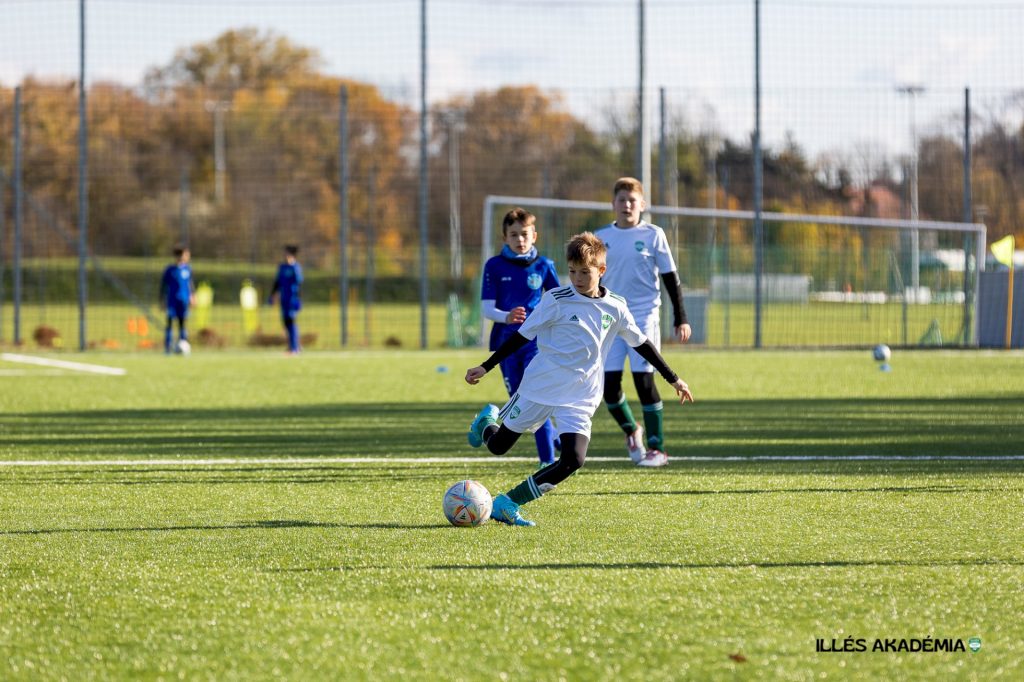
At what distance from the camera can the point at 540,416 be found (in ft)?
21.5

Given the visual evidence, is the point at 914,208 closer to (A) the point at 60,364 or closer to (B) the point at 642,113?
(B) the point at 642,113

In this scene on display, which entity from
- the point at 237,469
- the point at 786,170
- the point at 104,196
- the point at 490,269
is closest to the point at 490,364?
the point at 490,269

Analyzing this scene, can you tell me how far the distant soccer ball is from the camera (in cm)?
629

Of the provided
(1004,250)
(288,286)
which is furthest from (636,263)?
(1004,250)

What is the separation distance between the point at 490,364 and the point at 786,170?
Answer: 1801cm

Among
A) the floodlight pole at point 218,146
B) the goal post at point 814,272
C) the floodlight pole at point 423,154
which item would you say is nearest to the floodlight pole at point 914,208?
the goal post at point 814,272

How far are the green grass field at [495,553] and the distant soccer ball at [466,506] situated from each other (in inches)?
4.7

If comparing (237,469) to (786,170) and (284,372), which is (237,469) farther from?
(786,170)

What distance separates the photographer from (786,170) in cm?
2364

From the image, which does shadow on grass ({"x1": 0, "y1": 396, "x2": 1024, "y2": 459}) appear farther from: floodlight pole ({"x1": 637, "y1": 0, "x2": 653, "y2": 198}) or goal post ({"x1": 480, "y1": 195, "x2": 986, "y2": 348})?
goal post ({"x1": 480, "y1": 195, "x2": 986, "y2": 348})

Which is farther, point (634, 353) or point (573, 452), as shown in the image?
point (634, 353)

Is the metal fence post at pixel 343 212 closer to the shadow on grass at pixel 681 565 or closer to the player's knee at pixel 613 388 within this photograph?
the player's knee at pixel 613 388

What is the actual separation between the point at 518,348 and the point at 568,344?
31 centimetres

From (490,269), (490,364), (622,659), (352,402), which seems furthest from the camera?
(352,402)
